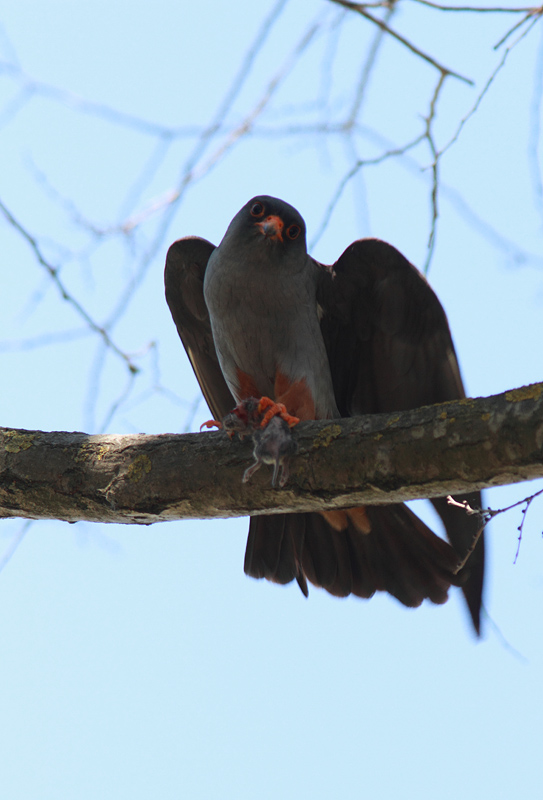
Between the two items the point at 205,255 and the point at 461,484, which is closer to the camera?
the point at 461,484

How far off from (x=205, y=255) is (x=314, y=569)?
222 centimetres

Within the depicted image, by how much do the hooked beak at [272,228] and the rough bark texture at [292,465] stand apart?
5.29 ft

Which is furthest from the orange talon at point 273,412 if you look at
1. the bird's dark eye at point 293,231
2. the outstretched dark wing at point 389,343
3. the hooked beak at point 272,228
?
the bird's dark eye at point 293,231

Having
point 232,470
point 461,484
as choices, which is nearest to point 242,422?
point 232,470

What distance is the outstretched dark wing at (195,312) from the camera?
4734 millimetres

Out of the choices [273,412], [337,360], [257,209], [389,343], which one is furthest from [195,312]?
[273,412]

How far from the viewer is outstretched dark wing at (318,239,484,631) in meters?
3.87

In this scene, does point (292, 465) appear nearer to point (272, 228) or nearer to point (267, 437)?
point (267, 437)

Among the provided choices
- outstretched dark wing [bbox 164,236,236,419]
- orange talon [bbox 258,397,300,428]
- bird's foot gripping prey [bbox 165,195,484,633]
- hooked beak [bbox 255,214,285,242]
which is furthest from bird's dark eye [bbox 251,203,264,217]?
orange talon [bbox 258,397,300,428]

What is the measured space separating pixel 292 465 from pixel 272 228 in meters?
1.88

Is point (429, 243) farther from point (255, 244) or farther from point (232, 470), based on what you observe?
point (232, 470)

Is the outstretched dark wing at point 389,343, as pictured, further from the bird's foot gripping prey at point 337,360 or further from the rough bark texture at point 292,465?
the rough bark texture at point 292,465

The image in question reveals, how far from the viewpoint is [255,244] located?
4.22 m

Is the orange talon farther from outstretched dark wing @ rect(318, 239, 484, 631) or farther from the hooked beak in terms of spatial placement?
the hooked beak
